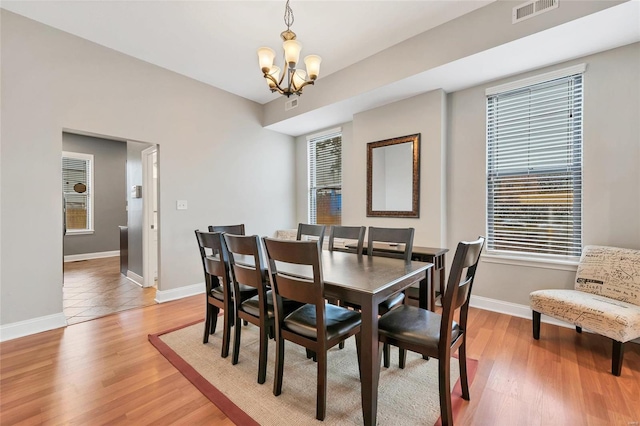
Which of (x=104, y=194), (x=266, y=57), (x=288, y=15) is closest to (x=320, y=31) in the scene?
(x=288, y=15)

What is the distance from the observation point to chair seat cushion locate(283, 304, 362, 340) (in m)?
1.57

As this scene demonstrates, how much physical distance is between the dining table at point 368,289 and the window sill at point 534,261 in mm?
1711

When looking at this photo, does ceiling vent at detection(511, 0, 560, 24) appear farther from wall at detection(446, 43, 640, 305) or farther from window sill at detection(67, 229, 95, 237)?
window sill at detection(67, 229, 95, 237)

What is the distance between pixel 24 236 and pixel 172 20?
2520 millimetres

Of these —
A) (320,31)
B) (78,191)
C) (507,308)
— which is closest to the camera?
(320,31)

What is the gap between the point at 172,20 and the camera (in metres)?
2.67

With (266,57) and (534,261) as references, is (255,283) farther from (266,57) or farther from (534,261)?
(534,261)

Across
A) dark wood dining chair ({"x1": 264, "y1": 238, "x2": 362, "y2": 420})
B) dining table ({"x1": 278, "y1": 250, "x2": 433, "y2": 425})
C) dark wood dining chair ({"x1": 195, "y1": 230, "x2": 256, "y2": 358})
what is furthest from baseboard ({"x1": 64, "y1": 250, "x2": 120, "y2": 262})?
dark wood dining chair ({"x1": 264, "y1": 238, "x2": 362, "y2": 420})

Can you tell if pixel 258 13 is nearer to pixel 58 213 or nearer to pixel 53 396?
pixel 58 213

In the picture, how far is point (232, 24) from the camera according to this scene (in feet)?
8.95

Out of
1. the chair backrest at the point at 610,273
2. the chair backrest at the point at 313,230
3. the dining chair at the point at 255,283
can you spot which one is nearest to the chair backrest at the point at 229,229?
the chair backrest at the point at 313,230

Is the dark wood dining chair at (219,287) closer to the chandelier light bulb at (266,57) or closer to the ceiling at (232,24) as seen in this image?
the chandelier light bulb at (266,57)

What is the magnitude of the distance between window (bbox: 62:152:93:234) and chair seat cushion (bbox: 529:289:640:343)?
841 centimetres

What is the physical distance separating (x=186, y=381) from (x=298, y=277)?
3.67 feet
